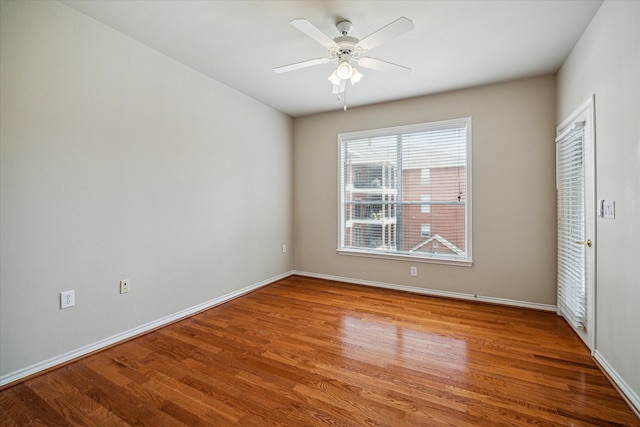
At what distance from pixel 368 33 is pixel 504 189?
7.68ft

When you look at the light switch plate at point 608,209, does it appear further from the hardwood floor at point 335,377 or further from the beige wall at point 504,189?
the beige wall at point 504,189

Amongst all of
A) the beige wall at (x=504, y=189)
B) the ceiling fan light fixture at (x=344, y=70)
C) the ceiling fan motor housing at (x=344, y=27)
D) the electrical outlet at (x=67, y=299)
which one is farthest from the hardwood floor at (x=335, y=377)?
the ceiling fan motor housing at (x=344, y=27)

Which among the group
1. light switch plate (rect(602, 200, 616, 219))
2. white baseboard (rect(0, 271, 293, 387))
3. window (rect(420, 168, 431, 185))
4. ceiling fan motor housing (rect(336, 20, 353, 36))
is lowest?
white baseboard (rect(0, 271, 293, 387))

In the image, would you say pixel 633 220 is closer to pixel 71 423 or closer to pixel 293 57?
pixel 293 57

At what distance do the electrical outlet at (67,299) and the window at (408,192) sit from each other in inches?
123

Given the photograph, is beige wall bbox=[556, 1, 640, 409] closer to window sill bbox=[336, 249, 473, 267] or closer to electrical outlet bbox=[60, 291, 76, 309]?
window sill bbox=[336, 249, 473, 267]

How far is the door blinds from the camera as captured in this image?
7.98ft

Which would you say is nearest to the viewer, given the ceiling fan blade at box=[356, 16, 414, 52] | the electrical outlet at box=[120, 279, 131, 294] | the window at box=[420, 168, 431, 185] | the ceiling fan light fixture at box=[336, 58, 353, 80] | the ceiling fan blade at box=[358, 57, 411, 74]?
the ceiling fan blade at box=[356, 16, 414, 52]

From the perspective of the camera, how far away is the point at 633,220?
168 cm

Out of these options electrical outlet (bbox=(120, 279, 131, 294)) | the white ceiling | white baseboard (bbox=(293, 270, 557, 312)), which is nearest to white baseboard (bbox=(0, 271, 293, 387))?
electrical outlet (bbox=(120, 279, 131, 294))

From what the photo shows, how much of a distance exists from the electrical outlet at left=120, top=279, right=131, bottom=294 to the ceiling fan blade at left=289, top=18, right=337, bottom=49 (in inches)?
97.0

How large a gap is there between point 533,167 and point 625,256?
5.67 feet

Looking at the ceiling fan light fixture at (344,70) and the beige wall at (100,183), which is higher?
the ceiling fan light fixture at (344,70)

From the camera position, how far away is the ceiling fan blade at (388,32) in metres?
1.78
